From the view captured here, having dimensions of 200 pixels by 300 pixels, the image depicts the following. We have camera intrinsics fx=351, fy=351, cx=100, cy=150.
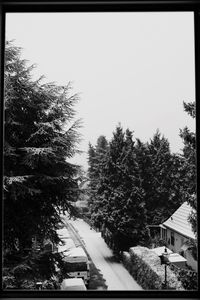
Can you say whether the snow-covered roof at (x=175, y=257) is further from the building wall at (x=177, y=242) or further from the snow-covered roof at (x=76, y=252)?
the snow-covered roof at (x=76, y=252)

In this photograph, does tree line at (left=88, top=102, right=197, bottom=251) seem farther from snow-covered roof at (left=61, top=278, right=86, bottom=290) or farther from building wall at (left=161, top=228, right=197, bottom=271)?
snow-covered roof at (left=61, top=278, right=86, bottom=290)

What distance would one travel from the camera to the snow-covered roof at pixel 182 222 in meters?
2.54

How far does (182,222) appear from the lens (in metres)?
2.59

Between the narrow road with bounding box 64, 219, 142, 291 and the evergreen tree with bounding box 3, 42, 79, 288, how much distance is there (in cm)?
24

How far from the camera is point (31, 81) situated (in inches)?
136

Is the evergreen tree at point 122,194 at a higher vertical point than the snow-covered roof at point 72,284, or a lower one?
higher

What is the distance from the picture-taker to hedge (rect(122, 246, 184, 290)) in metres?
2.61

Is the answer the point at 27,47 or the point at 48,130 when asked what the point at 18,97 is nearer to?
the point at 48,130

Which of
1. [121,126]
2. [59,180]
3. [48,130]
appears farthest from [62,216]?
[121,126]

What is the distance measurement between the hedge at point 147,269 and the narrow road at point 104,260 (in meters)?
0.06

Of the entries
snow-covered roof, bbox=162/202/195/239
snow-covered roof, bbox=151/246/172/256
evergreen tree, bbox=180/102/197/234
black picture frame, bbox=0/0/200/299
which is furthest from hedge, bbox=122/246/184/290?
black picture frame, bbox=0/0/200/299

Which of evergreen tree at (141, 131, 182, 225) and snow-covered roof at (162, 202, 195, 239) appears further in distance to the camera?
evergreen tree at (141, 131, 182, 225)
